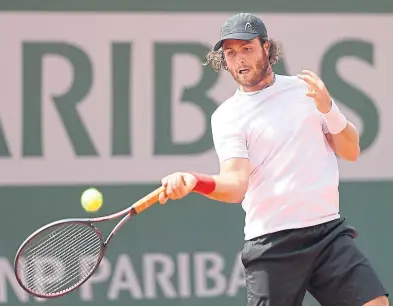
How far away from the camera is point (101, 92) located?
606 cm

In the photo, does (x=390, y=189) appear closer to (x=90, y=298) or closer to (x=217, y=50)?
Result: (x=90, y=298)

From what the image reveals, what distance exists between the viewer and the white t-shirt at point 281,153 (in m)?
3.88

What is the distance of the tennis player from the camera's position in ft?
12.7

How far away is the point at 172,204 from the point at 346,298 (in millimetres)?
2338

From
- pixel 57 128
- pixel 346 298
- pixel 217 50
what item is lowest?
pixel 346 298

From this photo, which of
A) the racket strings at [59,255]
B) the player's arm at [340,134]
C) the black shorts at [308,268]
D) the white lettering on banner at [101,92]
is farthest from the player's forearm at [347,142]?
the white lettering on banner at [101,92]

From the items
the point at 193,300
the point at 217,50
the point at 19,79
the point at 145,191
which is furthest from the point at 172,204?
the point at 217,50

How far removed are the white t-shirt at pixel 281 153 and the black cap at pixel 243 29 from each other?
217 mm

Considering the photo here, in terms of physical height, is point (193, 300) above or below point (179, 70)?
below

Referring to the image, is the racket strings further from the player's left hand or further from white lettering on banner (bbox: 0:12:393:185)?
white lettering on banner (bbox: 0:12:393:185)

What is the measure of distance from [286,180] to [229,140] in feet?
0.80

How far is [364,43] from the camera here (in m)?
6.20

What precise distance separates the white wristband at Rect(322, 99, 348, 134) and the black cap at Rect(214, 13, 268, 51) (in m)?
0.36

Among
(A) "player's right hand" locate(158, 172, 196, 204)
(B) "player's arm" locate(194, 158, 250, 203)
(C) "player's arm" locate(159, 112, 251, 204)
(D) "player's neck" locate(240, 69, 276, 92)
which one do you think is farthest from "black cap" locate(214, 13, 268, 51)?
(A) "player's right hand" locate(158, 172, 196, 204)
